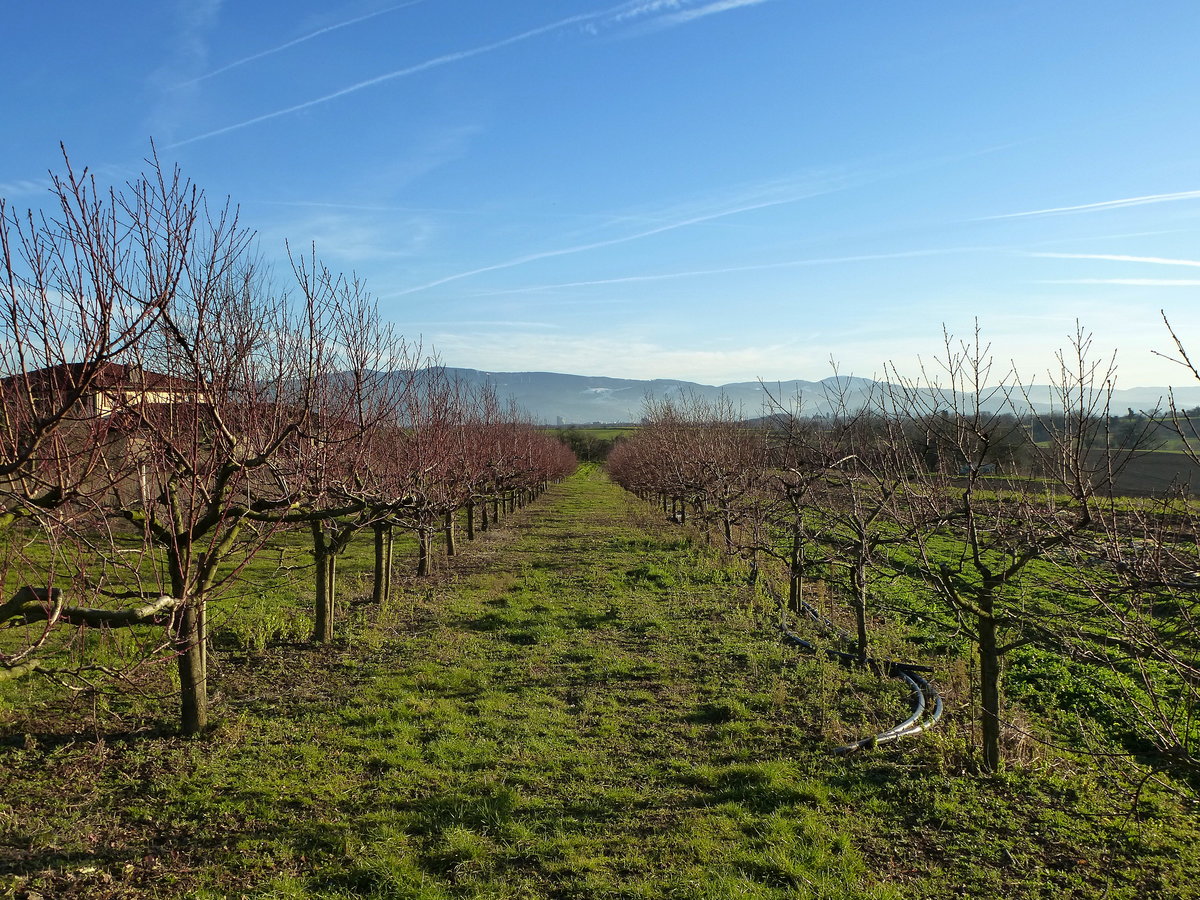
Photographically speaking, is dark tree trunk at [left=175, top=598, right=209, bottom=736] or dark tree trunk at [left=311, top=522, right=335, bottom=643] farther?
dark tree trunk at [left=311, top=522, right=335, bottom=643]

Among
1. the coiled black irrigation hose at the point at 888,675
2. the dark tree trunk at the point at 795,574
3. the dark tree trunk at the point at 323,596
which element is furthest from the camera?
the dark tree trunk at the point at 795,574

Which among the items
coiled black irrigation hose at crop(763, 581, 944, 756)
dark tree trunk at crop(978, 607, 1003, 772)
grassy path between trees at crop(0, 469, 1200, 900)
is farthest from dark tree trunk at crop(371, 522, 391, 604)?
dark tree trunk at crop(978, 607, 1003, 772)

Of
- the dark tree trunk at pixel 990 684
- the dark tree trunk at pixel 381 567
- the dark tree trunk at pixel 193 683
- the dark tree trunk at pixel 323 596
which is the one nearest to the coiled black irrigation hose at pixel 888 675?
the dark tree trunk at pixel 990 684

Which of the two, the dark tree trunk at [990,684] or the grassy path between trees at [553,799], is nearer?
the grassy path between trees at [553,799]

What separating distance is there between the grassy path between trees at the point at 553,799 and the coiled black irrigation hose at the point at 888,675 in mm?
212

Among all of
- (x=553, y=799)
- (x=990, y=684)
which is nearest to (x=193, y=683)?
(x=553, y=799)

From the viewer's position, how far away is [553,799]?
19.7 ft

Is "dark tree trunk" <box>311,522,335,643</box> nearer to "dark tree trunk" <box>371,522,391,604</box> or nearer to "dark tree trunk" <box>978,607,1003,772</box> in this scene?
"dark tree trunk" <box>371,522,391,604</box>

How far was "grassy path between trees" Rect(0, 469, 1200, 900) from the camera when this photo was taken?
4.89 meters

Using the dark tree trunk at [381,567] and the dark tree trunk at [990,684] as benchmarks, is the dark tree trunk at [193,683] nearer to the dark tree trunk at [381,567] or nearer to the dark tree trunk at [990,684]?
the dark tree trunk at [381,567]

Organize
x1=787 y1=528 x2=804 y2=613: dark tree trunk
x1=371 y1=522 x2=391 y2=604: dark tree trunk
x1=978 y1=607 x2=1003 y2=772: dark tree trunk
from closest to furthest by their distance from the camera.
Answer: x1=978 y1=607 x2=1003 y2=772: dark tree trunk → x1=787 y1=528 x2=804 y2=613: dark tree trunk → x1=371 y1=522 x2=391 y2=604: dark tree trunk

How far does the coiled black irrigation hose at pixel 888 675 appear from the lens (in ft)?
23.1

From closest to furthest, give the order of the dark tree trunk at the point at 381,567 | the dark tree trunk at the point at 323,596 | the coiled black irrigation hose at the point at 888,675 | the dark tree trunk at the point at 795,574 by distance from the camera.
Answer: the coiled black irrigation hose at the point at 888,675
the dark tree trunk at the point at 323,596
the dark tree trunk at the point at 795,574
the dark tree trunk at the point at 381,567

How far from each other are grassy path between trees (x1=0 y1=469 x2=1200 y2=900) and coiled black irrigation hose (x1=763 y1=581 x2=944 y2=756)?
21cm
